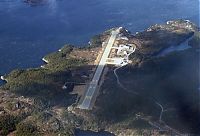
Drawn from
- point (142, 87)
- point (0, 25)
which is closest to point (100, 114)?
point (142, 87)

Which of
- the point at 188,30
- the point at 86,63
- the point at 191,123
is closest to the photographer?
the point at 191,123

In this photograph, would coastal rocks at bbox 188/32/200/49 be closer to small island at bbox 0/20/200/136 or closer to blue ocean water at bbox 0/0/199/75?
small island at bbox 0/20/200/136

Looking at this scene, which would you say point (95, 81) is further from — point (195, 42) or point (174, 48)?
point (195, 42)

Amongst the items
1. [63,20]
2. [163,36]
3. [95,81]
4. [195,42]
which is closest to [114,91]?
[95,81]

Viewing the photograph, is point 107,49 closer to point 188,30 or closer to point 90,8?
point 188,30

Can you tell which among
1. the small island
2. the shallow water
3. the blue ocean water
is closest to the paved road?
the small island

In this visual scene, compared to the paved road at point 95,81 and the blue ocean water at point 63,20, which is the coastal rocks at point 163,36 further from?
the paved road at point 95,81
